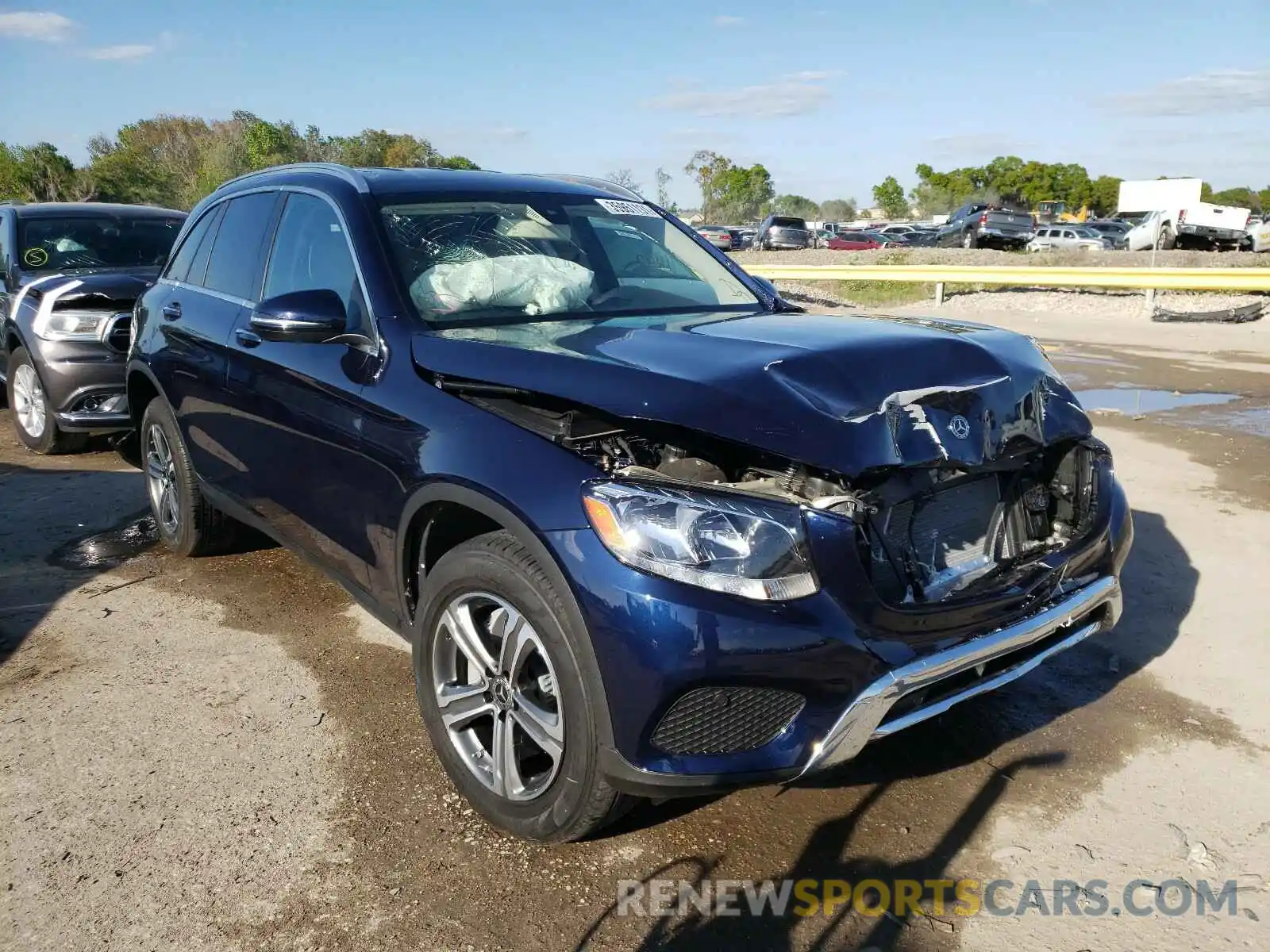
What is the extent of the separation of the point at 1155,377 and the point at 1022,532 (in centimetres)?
863

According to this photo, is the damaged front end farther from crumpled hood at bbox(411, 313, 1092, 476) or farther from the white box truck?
the white box truck

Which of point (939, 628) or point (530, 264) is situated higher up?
point (530, 264)

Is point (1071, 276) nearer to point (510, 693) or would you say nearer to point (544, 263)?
point (544, 263)

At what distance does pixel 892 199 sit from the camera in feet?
325

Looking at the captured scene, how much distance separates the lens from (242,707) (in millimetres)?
3713

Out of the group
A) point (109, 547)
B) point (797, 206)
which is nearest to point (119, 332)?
point (109, 547)

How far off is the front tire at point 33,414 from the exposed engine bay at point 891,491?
18.2ft

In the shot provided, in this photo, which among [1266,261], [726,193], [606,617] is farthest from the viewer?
[726,193]

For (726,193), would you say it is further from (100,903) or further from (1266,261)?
(100,903)

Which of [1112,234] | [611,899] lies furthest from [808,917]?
[1112,234]

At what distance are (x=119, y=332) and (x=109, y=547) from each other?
2.09 metres

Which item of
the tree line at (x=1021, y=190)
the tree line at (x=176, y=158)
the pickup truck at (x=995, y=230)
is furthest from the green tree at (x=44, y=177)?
the tree line at (x=1021, y=190)

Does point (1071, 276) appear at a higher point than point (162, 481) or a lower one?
higher

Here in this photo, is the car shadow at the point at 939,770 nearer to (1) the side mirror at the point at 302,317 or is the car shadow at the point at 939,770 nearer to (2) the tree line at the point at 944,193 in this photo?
(1) the side mirror at the point at 302,317
